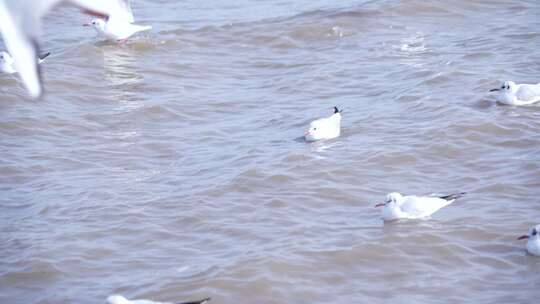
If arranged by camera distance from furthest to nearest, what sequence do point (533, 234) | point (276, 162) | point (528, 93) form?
point (528, 93)
point (276, 162)
point (533, 234)

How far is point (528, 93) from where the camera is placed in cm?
862

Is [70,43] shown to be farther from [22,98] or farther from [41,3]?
[41,3]

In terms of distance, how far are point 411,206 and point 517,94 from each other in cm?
282

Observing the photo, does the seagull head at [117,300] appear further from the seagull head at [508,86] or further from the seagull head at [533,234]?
the seagull head at [508,86]

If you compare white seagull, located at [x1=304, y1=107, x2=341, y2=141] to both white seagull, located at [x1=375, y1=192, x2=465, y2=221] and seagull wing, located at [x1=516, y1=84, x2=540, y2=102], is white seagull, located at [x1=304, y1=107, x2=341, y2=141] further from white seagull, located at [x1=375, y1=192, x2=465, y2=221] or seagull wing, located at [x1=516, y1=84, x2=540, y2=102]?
seagull wing, located at [x1=516, y1=84, x2=540, y2=102]

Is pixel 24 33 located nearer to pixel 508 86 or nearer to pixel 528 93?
pixel 508 86

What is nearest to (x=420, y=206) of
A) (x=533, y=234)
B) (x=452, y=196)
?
(x=452, y=196)

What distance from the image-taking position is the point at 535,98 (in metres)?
8.67

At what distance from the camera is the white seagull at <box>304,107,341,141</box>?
7.89 m

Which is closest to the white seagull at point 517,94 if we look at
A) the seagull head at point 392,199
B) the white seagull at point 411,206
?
the white seagull at point 411,206

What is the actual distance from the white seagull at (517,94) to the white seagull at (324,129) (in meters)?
1.61

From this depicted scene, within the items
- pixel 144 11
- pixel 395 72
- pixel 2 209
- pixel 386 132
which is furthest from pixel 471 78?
pixel 144 11

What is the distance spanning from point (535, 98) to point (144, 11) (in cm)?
721

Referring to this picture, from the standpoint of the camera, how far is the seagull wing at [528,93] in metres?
8.55
